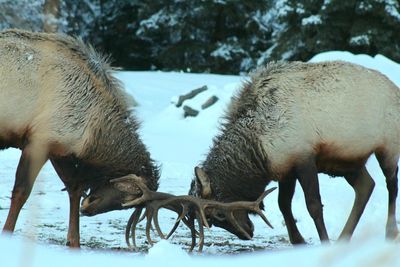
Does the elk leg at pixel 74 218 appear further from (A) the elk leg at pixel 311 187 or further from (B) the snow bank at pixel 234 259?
(B) the snow bank at pixel 234 259

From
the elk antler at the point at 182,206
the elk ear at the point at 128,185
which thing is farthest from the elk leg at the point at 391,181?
the elk ear at the point at 128,185

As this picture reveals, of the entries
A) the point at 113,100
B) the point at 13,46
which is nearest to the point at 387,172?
the point at 113,100

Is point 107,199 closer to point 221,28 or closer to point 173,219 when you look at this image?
point 173,219

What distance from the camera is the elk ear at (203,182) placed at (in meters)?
7.55

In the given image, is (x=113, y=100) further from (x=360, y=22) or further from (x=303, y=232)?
(x=360, y=22)

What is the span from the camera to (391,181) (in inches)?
318

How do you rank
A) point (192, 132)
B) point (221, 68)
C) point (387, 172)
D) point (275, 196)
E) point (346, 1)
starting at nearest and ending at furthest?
1. point (387, 172)
2. point (275, 196)
3. point (192, 132)
4. point (346, 1)
5. point (221, 68)

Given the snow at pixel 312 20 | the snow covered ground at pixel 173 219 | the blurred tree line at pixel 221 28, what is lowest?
the blurred tree line at pixel 221 28

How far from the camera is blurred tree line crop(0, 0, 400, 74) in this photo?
23203 millimetres

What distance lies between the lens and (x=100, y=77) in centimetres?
749

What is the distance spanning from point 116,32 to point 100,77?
21716 millimetres

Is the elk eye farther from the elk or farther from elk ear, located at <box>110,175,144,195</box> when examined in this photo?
elk ear, located at <box>110,175,144,195</box>

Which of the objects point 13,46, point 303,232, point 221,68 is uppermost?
point 13,46

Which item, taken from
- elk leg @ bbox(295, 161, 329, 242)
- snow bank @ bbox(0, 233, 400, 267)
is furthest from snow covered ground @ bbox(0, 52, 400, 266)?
elk leg @ bbox(295, 161, 329, 242)
